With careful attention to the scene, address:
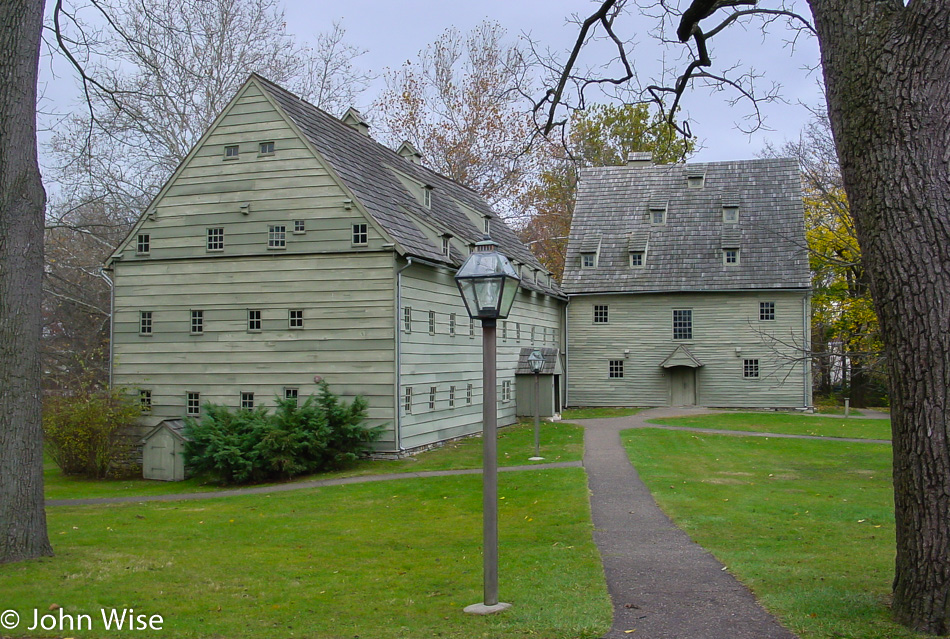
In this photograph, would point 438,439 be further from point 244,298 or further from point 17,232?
point 17,232

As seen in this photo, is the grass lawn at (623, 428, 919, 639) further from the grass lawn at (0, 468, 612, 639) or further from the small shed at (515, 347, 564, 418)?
the small shed at (515, 347, 564, 418)

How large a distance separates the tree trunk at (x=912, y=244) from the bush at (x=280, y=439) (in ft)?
50.8

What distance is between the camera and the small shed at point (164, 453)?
22.3 meters

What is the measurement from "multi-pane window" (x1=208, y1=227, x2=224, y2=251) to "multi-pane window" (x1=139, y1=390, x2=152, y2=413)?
4.72 metres

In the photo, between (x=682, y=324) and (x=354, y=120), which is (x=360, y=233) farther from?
(x=682, y=324)

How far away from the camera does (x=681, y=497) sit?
15.0 metres

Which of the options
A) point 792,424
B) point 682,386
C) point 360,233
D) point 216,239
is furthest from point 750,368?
point 216,239

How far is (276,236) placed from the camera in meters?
23.0

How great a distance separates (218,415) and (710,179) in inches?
1129

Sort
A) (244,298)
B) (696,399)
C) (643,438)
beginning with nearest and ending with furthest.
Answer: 1. (244,298)
2. (643,438)
3. (696,399)

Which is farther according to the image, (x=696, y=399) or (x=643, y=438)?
(x=696, y=399)

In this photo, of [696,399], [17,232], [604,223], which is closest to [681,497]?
[17,232]

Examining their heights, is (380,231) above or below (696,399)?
above

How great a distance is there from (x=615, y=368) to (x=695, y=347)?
3806 millimetres
